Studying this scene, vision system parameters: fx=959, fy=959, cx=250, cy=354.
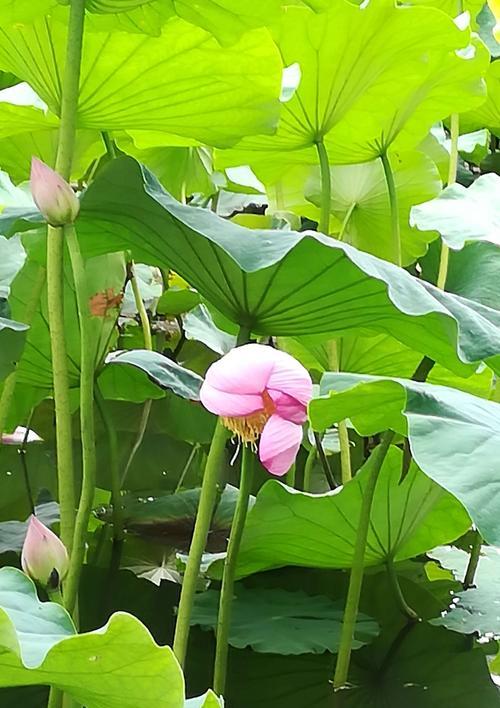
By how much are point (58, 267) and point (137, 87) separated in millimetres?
182

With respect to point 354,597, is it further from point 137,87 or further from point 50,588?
point 137,87

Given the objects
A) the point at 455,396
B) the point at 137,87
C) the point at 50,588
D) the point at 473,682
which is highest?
the point at 137,87

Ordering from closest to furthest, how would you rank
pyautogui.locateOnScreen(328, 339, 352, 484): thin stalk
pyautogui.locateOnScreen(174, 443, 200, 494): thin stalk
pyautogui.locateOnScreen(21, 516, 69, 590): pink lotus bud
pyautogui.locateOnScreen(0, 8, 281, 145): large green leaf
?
pyautogui.locateOnScreen(21, 516, 69, 590): pink lotus bud → pyautogui.locateOnScreen(0, 8, 281, 145): large green leaf → pyautogui.locateOnScreen(328, 339, 352, 484): thin stalk → pyautogui.locateOnScreen(174, 443, 200, 494): thin stalk

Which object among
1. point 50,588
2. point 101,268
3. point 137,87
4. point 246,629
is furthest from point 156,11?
point 246,629

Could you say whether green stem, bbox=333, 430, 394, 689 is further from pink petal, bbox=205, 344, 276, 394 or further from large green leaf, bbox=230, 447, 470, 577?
pink petal, bbox=205, 344, 276, 394

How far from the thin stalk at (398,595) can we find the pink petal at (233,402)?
1.25 ft

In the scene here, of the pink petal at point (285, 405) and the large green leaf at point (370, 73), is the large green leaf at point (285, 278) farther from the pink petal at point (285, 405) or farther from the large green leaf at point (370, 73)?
the large green leaf at point (370, 73)

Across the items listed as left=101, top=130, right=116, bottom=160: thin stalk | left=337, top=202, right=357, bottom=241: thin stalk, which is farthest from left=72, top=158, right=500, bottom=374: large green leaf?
left=337, top=202, right=357, bottom=241: thin stalk

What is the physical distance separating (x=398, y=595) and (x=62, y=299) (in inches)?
18.2

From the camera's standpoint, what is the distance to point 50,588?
1.77ft

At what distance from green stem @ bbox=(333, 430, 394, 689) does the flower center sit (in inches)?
6.6

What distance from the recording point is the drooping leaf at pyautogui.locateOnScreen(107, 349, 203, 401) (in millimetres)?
860

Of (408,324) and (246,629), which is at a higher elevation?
(408,324)

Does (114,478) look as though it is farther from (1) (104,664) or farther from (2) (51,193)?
(1) (104,664)
